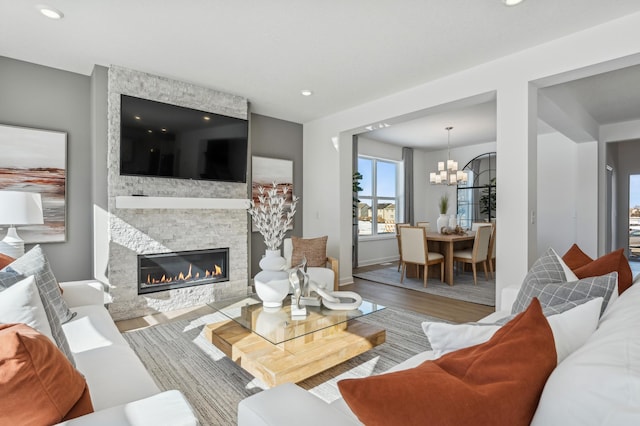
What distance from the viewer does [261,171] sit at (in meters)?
5.10

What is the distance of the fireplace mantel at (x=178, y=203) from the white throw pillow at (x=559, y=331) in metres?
3.44

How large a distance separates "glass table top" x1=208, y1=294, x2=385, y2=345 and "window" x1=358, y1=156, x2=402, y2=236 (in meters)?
4.61

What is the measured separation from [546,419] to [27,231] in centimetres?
436

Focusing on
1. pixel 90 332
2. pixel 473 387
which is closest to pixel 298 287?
pixel 90 332

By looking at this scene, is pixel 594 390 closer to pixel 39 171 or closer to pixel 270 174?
pixel 39 171

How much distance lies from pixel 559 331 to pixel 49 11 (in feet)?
12.1

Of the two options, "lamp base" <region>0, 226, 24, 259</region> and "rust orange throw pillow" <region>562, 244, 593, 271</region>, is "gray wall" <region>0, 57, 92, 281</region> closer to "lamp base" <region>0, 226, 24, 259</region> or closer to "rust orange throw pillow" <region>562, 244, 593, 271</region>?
"lamp base" <region>0, 226, 24, 259</region>

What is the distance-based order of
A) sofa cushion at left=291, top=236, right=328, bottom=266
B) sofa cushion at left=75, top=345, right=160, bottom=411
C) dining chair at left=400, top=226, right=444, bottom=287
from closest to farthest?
→ sofa cushion at left=75, top=345, right=160, bottom=411
sofa cushion at left=291, top=236, right=328, bottom=266
dining chair at left=400, top=226, right=444, bottom=287

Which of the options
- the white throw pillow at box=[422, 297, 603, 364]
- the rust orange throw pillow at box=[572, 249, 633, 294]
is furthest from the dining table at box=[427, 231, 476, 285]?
the white throw pillow at box=[422, 297, 603, 364]

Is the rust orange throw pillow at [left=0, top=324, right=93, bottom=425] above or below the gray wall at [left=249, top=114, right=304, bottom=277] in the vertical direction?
below

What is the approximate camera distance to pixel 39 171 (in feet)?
11.3

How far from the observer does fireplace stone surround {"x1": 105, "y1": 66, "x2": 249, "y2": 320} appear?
3.54 metres

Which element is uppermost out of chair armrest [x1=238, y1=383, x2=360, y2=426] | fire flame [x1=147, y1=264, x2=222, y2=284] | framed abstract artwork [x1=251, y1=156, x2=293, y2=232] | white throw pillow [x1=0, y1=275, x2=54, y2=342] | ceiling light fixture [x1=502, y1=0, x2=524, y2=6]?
ceiling light fixture [x1=502, y1=0, x2=524, y2=6]

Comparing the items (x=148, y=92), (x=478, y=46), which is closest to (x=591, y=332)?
(x=478, y=46)
